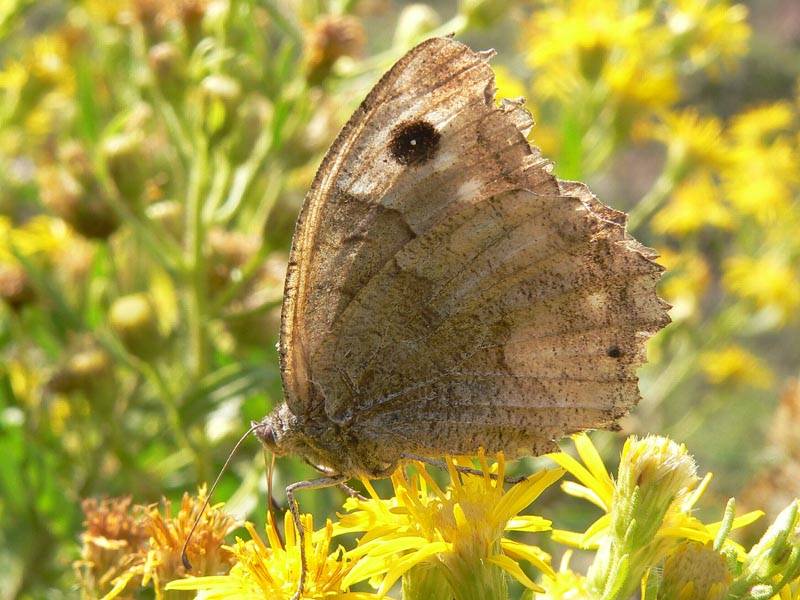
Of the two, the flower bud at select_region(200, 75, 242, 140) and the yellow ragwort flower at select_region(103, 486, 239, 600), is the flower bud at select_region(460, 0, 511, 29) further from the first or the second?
the yellow ragwort flower at select_region(103, 486, 239, 600)

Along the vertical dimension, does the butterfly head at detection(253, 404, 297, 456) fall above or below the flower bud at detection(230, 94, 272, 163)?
below

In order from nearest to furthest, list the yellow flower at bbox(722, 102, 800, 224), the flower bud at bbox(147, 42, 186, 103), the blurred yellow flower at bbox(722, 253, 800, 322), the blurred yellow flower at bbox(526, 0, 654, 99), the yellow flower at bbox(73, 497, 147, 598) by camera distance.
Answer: the yellow flower at bbox(73, 497, 147, 598)
the flower bud at bbox(147, 42, 186, 103)
the blurred yellow flower at bbox(526, 0, 654, 99)
the blurred yellow flower at bbox(722, 253, 800, 322)
the yellow flower at bbox(722, 102, 800, 224)

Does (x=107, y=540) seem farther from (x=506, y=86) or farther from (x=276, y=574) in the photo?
(x=506, y=86)

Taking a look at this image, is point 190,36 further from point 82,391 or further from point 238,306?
point 82,391

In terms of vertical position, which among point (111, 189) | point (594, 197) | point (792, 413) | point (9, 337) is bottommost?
point (792, 413)

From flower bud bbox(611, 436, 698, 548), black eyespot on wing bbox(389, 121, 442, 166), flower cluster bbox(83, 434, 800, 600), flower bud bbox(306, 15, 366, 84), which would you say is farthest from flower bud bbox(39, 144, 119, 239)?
flower bud bbox(611, 436, 698, 548)

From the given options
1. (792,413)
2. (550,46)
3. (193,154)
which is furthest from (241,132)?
(792,413)

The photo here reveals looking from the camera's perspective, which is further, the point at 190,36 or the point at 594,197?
the point at 190,36
